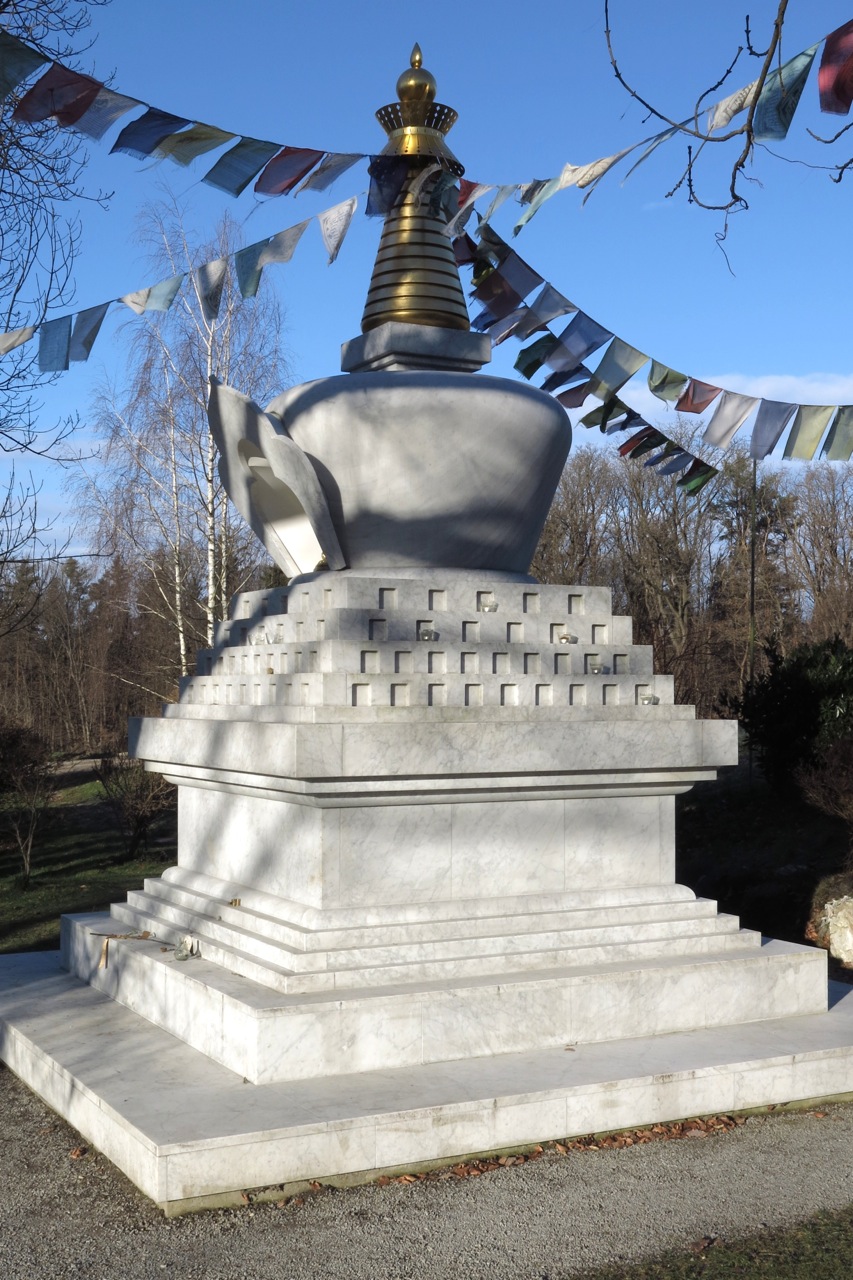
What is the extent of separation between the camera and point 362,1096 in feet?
16.5

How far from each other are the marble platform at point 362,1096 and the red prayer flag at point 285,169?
4607 mm

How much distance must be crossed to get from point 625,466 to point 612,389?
2334 cm

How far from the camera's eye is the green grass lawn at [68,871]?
1188 centimetres

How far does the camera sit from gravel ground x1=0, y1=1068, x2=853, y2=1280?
4.14 m

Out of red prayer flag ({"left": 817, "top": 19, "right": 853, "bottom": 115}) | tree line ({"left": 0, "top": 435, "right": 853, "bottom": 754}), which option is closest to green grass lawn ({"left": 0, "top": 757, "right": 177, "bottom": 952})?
tree line ({"left": 0, "top": 435, "right": 853, "bottom": 754})

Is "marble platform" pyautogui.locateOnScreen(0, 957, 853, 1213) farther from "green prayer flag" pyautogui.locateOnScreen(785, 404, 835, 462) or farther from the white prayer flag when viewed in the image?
the white prayer flag

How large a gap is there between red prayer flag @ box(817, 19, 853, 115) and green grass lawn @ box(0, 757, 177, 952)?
906 cm

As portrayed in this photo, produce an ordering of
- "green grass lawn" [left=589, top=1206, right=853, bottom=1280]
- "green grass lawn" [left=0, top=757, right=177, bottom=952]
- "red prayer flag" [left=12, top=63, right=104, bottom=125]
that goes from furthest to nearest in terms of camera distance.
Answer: "green grass lawn" [left=0, top=757, right=177, bottom=952], "red prayer flag" [left=12, top=63, right=104, bottom=125], "green grass lawn" [left=589, top=1206, right=853, bottom=1280]

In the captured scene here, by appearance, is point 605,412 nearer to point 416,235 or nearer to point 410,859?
point 416,235

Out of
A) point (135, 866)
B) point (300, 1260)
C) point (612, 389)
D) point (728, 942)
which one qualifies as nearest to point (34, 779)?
point (135, 866)

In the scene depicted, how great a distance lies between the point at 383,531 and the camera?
22.7 feet

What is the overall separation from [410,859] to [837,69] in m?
4.06

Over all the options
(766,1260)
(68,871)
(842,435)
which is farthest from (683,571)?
(766,1260)

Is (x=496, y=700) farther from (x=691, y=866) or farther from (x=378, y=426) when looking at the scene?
(x=691, y=866)
